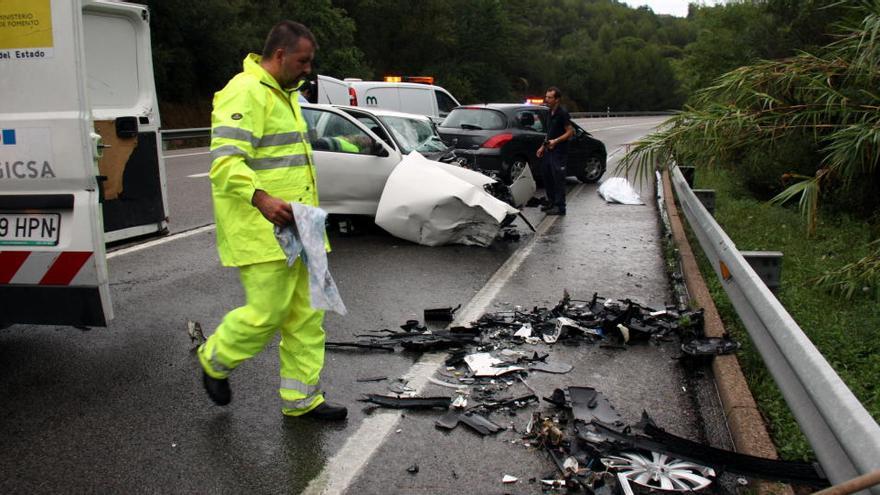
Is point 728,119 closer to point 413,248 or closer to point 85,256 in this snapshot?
point 413,248

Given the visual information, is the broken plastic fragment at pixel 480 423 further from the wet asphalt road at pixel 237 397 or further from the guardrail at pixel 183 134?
the guardrail at pixel 183 134

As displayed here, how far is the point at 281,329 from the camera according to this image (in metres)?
4.02

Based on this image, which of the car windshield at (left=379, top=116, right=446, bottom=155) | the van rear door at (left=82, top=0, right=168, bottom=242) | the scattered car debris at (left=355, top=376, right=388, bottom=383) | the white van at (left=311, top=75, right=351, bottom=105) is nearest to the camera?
the scattered car debris at (left=355, top=376, right=388, bottom=383)

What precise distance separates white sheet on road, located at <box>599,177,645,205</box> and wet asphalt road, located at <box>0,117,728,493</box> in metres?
5.74

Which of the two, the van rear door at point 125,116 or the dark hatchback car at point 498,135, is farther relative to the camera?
the dark hatchback car at point 498,135

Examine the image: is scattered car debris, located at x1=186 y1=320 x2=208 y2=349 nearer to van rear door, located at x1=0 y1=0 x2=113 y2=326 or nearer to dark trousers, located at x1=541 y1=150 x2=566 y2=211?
van rear door, located at x1=0 y1=0 x2=113 y2=326

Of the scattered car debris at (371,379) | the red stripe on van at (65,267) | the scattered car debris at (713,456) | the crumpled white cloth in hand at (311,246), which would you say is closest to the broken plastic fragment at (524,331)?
the scattered car debris at (371,379)

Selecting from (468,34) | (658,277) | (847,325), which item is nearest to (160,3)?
(658,277)

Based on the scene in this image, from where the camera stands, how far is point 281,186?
Result: 3.86 metres

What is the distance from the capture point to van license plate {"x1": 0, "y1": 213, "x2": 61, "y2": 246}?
4.16 meters

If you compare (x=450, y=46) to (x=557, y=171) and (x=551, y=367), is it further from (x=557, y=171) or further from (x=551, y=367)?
(x=551, y=367)

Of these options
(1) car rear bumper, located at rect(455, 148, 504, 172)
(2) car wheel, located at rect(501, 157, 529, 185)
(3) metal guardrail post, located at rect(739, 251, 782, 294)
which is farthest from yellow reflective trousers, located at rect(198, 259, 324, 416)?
(2) car wheel, located at rect(501, 157, 529, 185)

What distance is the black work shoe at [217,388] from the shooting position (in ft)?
13.3

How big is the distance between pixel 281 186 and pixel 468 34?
74.8m
